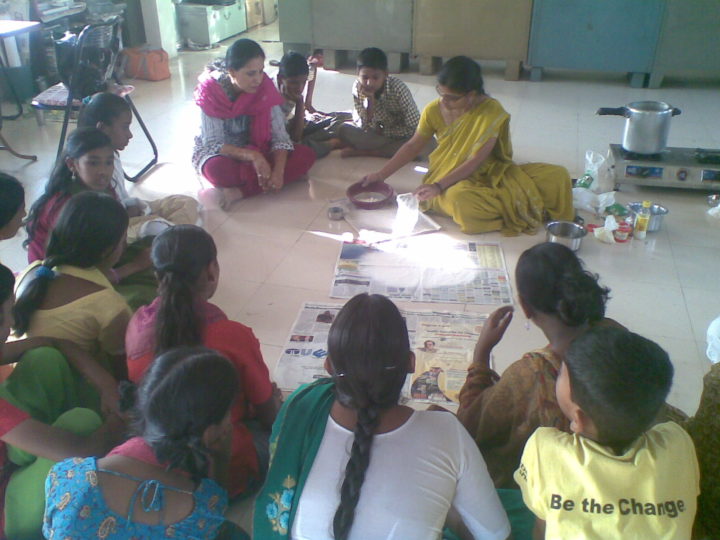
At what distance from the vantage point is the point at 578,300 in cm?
143

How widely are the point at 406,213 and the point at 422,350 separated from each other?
1.02 meters

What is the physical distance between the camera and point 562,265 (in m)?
1.49

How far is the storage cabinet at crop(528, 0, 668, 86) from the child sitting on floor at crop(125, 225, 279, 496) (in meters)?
4.69

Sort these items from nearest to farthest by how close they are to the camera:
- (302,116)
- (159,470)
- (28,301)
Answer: (159,470), (28,301), (302,116)

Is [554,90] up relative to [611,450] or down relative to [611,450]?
down

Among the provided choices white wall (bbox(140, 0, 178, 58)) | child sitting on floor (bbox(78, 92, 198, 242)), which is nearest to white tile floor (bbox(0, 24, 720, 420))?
child sitting on floor (bbox(78, 92, 198, 242))

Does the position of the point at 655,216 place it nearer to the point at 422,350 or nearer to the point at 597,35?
the point at 422,350

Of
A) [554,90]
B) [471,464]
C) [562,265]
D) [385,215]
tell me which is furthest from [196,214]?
[554,90]

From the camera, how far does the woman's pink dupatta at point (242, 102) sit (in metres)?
3.32

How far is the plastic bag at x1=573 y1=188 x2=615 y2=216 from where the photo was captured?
3.23 meters

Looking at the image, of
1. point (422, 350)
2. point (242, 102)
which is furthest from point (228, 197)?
point (422, 350)

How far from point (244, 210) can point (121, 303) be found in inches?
61.5

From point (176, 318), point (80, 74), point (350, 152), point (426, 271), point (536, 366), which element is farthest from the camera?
point (350, 152)

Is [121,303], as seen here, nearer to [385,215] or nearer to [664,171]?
[385,215]
